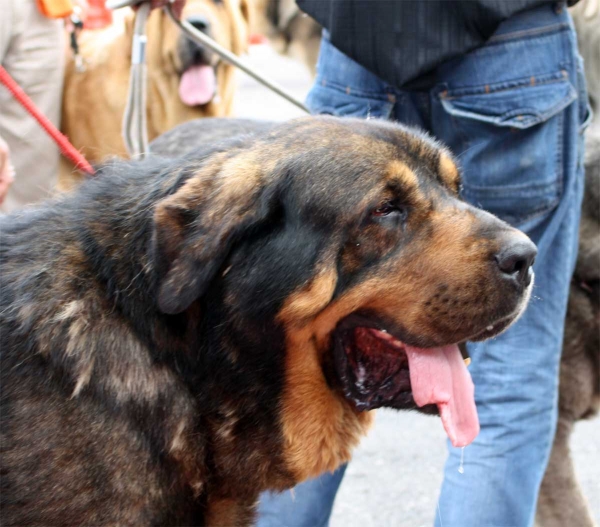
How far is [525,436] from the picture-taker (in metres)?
3.18

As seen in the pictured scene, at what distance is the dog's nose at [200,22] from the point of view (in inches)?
231

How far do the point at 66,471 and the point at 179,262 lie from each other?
609mm

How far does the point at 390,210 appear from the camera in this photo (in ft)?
8.41

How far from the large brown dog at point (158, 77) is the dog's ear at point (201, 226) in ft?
9.85

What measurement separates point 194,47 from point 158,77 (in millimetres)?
310

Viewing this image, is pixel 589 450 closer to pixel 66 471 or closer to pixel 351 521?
pixel 351 521

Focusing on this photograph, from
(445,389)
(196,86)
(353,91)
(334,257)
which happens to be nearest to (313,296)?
(334,257)

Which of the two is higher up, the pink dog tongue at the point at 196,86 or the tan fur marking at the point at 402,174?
the tan fur marking at the point at 402,174

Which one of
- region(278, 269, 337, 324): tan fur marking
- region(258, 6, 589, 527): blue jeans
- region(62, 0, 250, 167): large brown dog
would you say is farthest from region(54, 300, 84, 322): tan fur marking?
region(62, 0, 250, 167): large brown dog

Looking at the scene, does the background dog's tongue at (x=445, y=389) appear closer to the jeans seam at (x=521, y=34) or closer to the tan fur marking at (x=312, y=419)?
the tan fur marking at (x=312, y=419)

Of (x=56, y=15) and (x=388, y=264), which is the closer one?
(x=388, y=264)

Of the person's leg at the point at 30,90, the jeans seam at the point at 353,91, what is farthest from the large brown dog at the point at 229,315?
the person's leg at the point at 30,90

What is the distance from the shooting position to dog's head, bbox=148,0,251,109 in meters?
5.85

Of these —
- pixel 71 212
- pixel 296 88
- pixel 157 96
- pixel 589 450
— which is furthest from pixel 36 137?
pixel 296 88
